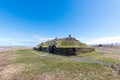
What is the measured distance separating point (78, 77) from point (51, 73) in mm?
3818

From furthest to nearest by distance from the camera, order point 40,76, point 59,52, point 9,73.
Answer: point 59,52
point 9,73
point 40,76

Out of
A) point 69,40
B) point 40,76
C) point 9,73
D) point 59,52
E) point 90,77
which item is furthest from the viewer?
point 69,40

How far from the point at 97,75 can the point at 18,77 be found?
1019 cm

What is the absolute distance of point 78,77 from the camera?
15.1m

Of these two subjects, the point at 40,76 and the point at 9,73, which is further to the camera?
the point at 9,73

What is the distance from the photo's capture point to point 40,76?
1617 cm

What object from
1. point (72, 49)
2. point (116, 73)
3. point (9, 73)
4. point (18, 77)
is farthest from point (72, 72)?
point (72, 49)

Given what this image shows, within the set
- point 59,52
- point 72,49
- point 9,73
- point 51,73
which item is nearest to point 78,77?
point 51,73

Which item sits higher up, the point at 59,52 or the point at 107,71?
the point at 59,52

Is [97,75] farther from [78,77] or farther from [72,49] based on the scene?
[72,49]

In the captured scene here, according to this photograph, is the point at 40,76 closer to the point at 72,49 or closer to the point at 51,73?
the point at 51,73

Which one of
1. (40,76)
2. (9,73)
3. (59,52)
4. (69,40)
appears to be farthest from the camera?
(69,40)

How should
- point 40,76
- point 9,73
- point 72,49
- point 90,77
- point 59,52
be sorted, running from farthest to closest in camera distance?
point 59,52
point 72,49
point 9,73
point 40,76
point 90,77

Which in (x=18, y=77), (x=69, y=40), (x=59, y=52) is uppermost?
(x=69, y=40)
